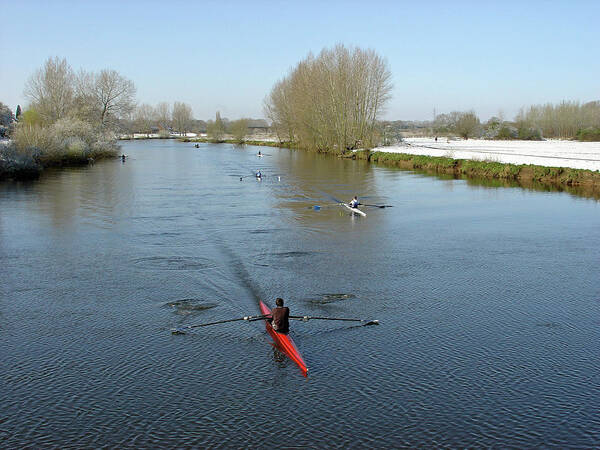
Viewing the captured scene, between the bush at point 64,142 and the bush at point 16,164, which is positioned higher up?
the bush at point 64,142

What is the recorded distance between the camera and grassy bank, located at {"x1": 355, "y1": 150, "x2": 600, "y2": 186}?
126 ft

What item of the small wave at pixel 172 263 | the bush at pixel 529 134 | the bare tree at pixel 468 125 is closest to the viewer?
the small wave at pixel 172 263

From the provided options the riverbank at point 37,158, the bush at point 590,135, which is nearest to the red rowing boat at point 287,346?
the riverbank at point 37,158

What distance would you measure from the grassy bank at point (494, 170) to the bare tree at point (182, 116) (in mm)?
139909

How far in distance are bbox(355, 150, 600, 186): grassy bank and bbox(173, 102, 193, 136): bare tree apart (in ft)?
459

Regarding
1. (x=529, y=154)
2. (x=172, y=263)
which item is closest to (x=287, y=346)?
(x=172, y=263)

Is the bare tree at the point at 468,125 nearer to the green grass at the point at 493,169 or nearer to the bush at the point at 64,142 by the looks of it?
the green grass at the point at 493,169

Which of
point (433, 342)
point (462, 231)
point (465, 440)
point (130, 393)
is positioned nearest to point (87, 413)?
point (130, 393)

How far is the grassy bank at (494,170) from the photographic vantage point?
126ft

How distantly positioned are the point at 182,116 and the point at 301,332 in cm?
18491

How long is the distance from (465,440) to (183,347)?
583 cm

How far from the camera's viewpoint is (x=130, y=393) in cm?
974

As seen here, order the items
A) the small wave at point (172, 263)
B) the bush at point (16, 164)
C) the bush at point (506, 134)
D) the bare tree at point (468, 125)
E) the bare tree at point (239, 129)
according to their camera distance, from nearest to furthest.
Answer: the small wave at point (172, 263) → the bush at point (16, 164) → the bush at point (506, 134) → the bare tree at point (468, 125) → the bare tree at point (239, 129)

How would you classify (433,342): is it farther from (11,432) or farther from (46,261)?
(46,261)
